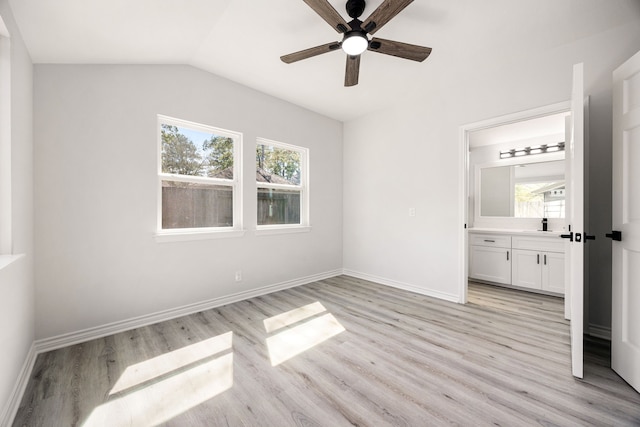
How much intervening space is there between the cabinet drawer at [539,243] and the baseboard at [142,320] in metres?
3.30

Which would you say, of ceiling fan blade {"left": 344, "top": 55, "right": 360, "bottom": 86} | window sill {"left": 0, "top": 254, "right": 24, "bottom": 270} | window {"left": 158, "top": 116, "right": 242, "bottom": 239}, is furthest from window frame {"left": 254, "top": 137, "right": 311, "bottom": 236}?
window sill {"left": 0, "top": 254, "right": 24, "bottom": 270}

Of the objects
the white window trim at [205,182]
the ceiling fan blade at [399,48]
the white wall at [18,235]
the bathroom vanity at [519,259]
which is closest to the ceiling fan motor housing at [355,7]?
the ceiling fan blade at [399,48]

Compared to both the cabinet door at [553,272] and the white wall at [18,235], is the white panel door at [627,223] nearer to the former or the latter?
the cabinet door at [553,272]

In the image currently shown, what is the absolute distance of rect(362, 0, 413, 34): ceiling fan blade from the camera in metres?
1.71

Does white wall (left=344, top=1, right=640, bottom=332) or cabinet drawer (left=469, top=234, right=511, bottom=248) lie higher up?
white wall (left=344, top=1, right=640, bottom=332)

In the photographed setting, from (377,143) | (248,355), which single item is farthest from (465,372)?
(377,143)

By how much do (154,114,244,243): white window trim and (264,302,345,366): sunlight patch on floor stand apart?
Result: 1.18 m

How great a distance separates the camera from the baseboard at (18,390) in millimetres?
1398

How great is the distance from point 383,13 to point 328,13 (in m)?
0.37

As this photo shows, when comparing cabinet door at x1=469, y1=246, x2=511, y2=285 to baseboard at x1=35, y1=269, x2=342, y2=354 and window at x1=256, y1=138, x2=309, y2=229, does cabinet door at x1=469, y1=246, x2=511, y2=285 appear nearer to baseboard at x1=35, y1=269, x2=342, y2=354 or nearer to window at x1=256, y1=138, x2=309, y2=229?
window at x1=256, y1=138, x2=309, y2=229

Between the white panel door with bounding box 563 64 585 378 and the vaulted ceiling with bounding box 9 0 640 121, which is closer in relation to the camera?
the white panel door with bounding box 563 64 585 378

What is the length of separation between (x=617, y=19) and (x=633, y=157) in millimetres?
1443

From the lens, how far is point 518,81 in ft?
9.23

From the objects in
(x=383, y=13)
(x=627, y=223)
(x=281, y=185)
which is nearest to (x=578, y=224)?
A: (x=627, y=223)
